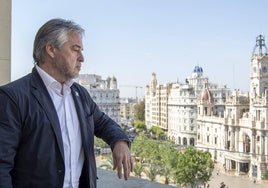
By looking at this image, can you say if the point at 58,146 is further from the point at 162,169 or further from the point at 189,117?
the point at 189,117

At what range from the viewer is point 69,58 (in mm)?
604

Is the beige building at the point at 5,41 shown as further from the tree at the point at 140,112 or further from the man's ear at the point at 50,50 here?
the tree at the point at 140,112

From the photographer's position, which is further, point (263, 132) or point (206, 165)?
point (263, 132)

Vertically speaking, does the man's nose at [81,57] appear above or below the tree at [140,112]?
above

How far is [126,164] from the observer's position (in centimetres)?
64

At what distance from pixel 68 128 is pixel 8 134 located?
117 mm

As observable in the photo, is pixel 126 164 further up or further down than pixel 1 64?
further down

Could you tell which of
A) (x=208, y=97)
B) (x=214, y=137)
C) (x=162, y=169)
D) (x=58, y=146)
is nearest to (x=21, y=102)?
(x=58, y=146)

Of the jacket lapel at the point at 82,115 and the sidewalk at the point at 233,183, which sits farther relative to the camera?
the sidewalk at the point at 233,183

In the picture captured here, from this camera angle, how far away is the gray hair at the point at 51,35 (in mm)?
595

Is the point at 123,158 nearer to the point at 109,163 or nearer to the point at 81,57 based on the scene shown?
the point at 81,57

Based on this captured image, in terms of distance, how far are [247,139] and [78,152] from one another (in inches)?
590

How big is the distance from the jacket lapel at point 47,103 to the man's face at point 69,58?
0.04 meters

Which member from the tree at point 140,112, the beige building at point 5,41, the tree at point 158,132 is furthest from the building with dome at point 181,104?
the beige building at point 5,41
